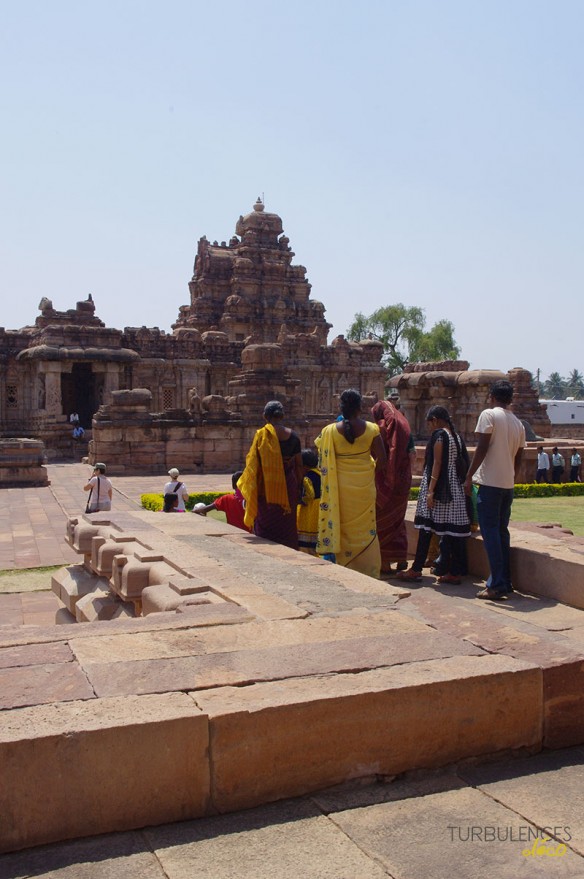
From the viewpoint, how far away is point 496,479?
5.10m

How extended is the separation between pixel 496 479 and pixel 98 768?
3.30 metres

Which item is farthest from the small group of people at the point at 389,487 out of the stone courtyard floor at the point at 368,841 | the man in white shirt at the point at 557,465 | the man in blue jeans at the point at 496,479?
the man in white shirt at the point at 557,465

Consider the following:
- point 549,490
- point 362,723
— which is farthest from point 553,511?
point 362,723

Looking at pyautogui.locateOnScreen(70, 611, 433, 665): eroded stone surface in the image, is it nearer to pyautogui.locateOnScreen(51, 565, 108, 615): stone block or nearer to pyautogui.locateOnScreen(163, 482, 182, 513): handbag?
pyautogui.locateOnScreen(51, 565, 108, 615): stone block

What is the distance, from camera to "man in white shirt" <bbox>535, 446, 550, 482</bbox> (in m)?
17.8

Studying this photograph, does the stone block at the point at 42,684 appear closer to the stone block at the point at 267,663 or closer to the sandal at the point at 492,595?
the stone block at the point at 267,663

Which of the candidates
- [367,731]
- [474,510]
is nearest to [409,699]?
[367,731]

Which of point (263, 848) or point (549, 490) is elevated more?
point (263, 848)

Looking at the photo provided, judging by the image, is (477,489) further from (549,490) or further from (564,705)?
(549,490)

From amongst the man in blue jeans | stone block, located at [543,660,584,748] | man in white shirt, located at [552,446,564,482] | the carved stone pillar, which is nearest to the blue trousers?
the man in blue jeans

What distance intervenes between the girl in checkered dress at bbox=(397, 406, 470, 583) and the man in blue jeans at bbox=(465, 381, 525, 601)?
41cm

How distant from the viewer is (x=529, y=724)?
3.03m

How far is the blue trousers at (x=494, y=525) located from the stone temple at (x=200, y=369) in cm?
1648

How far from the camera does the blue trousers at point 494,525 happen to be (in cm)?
510
